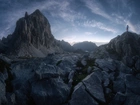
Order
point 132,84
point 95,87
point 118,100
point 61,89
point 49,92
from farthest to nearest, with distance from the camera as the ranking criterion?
point 132,84
point 95,87
point 61,89
point 49,92
point 118,100

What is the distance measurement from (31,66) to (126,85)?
74.0 feet

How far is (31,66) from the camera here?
27.4 meters

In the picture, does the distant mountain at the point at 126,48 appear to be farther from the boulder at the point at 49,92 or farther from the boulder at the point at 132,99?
the boulder at the point at 49,92

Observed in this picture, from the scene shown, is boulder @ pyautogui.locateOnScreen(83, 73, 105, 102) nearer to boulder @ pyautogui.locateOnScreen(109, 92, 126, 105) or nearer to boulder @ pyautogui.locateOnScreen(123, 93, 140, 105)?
boulder @ pyautogui.locateOnScreen(109, 92, 126, 105)

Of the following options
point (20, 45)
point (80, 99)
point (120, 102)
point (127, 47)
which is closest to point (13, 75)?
point (80, 99)

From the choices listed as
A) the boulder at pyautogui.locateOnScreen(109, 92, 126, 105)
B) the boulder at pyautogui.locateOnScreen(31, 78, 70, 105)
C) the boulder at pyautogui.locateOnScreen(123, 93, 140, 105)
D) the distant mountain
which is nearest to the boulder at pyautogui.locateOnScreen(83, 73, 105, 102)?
the boulder at pyautogui.locateOnScreen(109, 92, 126, 105)

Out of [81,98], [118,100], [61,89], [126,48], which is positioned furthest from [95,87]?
[126,48]

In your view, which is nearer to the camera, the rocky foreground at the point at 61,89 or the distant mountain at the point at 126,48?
the rocky foreground at the point at 61,89

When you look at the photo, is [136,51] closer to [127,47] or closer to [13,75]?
[127,47]

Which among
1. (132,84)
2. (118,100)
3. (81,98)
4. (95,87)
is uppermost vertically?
(132,84)

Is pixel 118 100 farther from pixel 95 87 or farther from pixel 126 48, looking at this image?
pixel 126 48

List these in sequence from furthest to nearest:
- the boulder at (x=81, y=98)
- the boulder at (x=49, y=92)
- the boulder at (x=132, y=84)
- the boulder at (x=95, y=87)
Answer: the boulder at (x=132, y=84) < the boulder at (x=95, y=87) < the boulder at (x=49, y=92) < the boulder at (x=81, y=98)

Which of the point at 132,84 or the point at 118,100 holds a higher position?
the point at 132,84

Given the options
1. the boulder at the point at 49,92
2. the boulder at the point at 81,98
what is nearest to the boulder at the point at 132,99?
the boulder at the point at 81,98
